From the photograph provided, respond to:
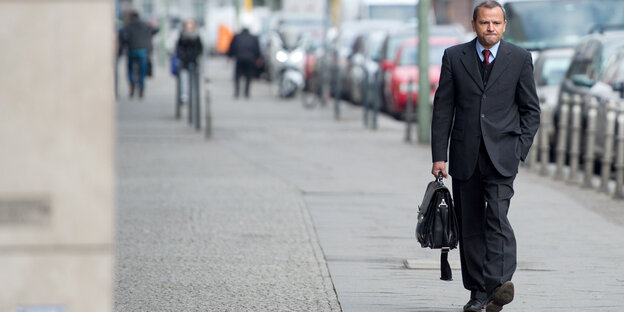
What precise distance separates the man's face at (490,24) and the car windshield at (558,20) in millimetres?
15895

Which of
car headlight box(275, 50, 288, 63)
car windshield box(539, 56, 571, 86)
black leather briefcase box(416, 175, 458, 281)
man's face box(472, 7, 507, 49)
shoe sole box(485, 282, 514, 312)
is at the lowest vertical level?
car headlight box(275, 50, 288, 63)

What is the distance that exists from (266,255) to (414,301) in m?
1.75

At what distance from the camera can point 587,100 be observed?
49.1ft

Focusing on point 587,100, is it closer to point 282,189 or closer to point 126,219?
point 282,189

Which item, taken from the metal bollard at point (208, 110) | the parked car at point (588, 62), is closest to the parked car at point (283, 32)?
the metal bollard at point (208, 110)

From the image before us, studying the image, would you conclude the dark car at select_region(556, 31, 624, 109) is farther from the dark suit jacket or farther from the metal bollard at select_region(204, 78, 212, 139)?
the dark suit jacket

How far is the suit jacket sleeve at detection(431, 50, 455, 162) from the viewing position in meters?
6.45

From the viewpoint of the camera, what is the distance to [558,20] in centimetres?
2222

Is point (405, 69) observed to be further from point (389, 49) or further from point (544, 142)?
point (544, 142)

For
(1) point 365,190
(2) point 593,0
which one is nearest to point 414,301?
(1) point 365,190

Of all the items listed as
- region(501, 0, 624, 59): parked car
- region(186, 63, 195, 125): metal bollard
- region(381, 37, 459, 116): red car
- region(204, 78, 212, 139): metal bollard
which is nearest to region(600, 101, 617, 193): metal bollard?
region(204, 78, 212, 139): metal bollard

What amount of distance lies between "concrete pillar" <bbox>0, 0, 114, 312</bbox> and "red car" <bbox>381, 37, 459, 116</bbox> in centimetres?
1960

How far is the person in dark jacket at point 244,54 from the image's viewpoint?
101 feet

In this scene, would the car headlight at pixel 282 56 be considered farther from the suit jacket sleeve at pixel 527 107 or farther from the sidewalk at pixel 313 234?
the suit jacket sleeve at pixel 527 107
